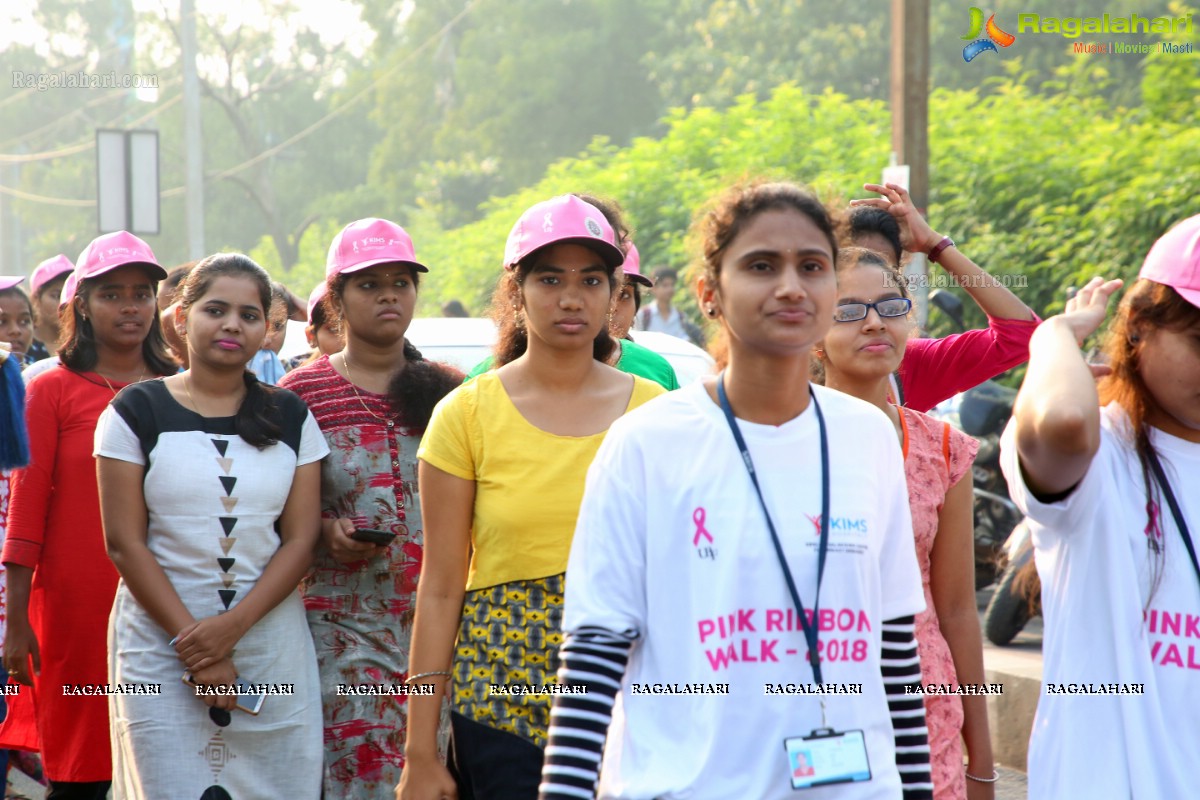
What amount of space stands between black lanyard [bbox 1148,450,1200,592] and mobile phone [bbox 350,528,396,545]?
7.75ft

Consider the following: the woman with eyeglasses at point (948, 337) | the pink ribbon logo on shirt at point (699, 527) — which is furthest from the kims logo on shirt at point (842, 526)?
the woman with eyeglasses at point (948, 337)

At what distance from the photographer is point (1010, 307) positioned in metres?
4.16

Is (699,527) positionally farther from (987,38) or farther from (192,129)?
(192,129)

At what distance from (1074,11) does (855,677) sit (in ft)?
106

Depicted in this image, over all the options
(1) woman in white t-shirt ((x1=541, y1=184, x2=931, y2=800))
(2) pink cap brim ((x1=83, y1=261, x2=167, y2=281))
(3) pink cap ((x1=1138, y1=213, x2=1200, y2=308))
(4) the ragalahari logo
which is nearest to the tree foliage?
(4) the ragalahari logo

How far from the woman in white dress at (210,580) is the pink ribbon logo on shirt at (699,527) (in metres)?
2.16

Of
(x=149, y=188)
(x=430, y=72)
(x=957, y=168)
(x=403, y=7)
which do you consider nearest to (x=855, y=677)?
(x=957, y=168)

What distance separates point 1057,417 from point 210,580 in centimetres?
275

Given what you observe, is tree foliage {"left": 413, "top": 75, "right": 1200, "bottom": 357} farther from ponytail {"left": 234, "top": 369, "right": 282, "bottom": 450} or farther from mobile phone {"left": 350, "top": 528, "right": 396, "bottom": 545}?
mobile phone {"left": 350, "top": 528, "right": 396, "bottom": 545}

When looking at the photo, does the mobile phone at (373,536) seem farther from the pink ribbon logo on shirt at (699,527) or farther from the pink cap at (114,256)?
the pink ribbon logo on shirt at (699,527)

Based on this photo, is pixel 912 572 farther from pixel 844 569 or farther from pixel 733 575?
pixel 733 575

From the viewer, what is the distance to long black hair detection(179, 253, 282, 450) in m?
4.38

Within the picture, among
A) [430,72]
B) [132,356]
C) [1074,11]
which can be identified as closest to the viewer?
[132,356]

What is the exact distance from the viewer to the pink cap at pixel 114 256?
5285 mm
